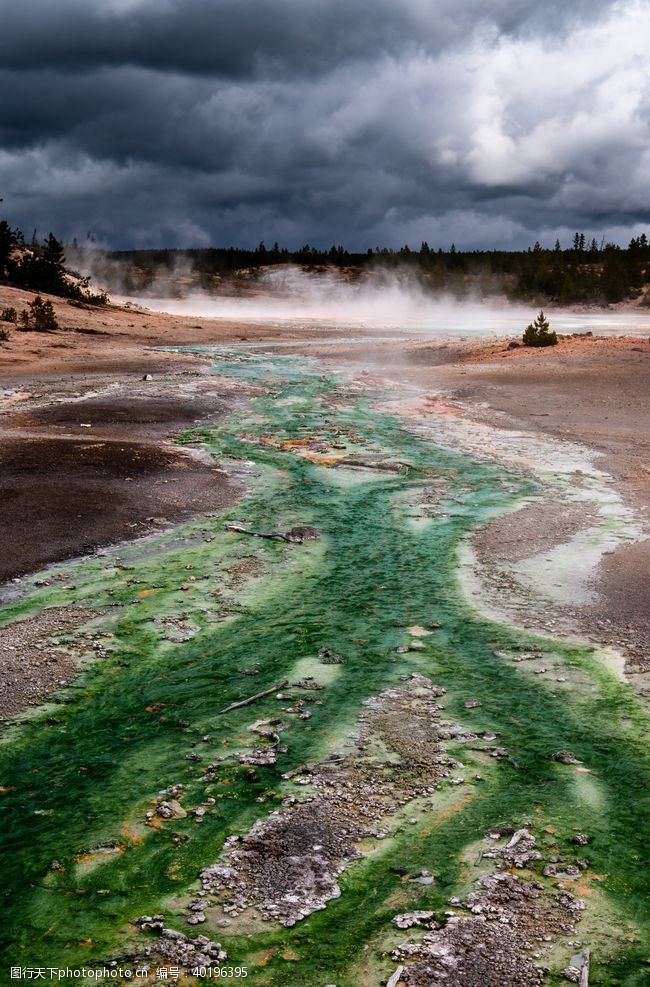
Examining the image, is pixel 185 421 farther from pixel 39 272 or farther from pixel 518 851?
pixel 39 272

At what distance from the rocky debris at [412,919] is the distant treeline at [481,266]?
209 feet

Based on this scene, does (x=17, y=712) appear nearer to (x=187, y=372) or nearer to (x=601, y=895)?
(x=601, y=895)

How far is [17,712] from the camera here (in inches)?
199

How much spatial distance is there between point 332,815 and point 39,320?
2695cm

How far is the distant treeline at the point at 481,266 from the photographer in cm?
6462

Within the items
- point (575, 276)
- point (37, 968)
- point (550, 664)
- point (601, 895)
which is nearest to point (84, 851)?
point (37, 968)

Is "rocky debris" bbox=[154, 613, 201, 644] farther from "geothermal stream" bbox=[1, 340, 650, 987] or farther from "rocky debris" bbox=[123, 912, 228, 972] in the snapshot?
"rocky debris" bbox=[123, 912, 228, 972]

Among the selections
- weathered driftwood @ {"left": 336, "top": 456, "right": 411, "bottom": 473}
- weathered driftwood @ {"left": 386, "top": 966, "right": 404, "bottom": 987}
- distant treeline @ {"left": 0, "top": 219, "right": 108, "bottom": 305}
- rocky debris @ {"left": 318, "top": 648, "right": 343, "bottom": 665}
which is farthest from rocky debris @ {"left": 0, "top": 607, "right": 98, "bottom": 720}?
distant treeline @ {"left": 0, "top": 219, "right": 108, "bottom": 305}

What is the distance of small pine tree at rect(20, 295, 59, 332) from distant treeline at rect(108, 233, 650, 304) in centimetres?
4425

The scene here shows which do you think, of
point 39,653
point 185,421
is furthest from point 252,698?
point 185,421

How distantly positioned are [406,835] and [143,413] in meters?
12.1

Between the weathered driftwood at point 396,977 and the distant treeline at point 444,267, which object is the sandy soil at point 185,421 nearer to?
the weathered driftwood at point 396,977

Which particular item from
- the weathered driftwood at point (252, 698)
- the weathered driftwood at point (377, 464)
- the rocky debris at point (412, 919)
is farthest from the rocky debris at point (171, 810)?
the weathered driftwood at point (377, 464)

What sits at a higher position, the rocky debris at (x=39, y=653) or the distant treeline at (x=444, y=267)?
the distant treeline at (x=444, y=267)
